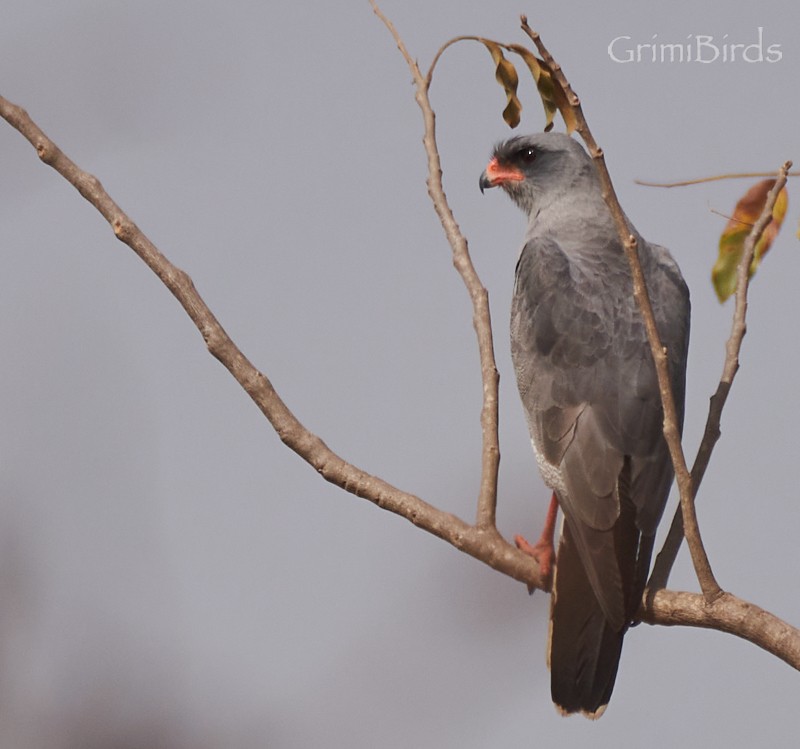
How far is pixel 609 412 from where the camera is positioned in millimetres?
4992

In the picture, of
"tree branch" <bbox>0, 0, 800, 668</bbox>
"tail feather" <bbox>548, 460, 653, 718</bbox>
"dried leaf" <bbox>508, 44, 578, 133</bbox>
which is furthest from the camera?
"tail feather" <bbox>548, 460, 653, 718</bbox>

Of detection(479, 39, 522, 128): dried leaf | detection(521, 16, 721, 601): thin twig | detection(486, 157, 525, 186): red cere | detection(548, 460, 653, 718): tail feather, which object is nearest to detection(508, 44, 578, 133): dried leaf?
detection(479, 39, 522, 128): dried leaf

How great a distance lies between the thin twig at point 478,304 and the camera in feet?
14.3

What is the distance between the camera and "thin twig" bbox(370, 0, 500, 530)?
4344 millimetres

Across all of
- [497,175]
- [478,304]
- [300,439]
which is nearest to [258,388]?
[300,439]

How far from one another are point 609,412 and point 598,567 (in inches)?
30.0

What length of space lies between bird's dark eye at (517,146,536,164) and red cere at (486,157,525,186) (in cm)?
7

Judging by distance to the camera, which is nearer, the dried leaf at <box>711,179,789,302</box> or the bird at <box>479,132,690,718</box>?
the bird at <box>479,132,690,718</box>

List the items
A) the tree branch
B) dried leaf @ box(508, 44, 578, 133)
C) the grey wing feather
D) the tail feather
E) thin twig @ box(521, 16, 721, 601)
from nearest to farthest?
thin twig @ box(521, 16, 721, 601) → the tree branch → dried leaf @ box(508, 44, 578, 133) → the tail feather → the grey wing feather

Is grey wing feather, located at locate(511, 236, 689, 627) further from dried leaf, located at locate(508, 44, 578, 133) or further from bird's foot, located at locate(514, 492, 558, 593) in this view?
dried leaf, located at locate(508, 44, 578, 133)

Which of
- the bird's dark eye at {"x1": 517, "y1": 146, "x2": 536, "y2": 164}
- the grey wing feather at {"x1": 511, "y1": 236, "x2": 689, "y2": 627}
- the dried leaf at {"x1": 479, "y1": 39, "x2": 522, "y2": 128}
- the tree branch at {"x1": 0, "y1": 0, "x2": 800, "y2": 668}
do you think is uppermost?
the bird's dark eye at {"x1": 517, "y1": 146, "x2": 536, "y2": 164}

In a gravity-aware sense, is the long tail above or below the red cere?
below

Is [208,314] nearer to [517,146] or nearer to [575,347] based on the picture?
[575,347]

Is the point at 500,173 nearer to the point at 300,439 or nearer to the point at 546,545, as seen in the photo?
the point at 546,545
